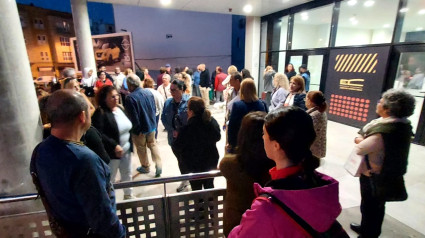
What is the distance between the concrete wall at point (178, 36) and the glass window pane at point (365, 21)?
8630 millimetres

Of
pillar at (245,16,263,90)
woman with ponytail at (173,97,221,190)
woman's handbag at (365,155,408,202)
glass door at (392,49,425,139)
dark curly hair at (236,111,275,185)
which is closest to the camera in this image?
dark curly hair at (236,111,275,185)

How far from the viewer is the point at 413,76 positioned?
503cm

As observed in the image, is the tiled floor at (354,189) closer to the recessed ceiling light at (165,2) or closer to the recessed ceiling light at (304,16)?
the recessed ceiling light at (165,2)

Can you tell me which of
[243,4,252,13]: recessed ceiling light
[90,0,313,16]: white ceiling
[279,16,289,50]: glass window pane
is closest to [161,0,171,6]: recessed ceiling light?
[90,0,313,16]: white ceiling

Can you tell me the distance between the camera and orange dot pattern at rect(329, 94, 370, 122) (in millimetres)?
5988

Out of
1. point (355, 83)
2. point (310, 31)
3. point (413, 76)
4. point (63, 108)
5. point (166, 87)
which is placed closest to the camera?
point (63, 108)

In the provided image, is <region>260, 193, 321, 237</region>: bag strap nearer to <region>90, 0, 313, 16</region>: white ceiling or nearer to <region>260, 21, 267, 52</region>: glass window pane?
<region>90, 0, 313, 16</region>: white ceiling

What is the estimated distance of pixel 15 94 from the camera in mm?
2207

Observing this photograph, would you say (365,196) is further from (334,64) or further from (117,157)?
(334,64)

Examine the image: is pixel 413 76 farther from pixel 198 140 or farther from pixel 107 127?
pixel 107 127

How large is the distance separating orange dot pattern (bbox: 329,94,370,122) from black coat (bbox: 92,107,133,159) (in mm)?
6317

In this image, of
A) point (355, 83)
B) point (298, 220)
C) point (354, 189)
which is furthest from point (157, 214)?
point (355, 83)

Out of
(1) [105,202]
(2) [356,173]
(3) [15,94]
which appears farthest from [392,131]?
(3) [15,94]

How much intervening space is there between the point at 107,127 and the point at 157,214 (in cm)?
123
